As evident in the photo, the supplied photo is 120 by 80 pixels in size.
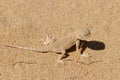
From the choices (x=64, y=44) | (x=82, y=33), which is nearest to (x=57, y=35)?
(x=64, y=44)

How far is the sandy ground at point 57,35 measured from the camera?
730 centimetres

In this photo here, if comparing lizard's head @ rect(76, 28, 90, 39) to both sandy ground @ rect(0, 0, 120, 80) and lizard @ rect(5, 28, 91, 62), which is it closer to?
lizard @ rect(5, 28, 91, 62)

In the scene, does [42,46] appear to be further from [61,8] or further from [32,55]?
[61,8]

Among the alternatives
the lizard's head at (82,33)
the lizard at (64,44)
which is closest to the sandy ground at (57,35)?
the lizard at (64,44)

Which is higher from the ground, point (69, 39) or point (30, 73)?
point (69, 39)

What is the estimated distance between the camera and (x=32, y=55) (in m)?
7.55

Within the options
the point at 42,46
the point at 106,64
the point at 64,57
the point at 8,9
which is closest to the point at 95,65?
the point at 106,64

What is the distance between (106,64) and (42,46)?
1.49 meters

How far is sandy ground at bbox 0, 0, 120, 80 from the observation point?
7.30 metres

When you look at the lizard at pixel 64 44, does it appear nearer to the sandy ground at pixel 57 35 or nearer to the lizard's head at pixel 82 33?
the lizard's head at pixel 82 33

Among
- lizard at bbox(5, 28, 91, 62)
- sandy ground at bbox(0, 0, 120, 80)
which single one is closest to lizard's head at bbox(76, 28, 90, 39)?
lizard at bbox(5, 28, 91, 62)

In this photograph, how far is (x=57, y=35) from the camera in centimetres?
805

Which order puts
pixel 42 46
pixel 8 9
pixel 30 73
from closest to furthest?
pixel 30 73
pixel 42 46
pixel 8 9

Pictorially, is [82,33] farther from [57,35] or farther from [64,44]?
[57,35]
